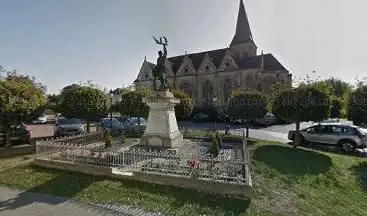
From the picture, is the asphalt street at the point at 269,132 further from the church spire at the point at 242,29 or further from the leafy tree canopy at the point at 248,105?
the church spire at the point at 242,29

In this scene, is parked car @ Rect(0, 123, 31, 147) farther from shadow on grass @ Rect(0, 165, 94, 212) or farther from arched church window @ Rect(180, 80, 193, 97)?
arched church window @ Rect(180, 80, 193, 97)

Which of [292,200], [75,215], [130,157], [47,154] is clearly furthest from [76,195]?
[292,200]

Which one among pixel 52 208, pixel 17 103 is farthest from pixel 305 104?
pixel 17 103

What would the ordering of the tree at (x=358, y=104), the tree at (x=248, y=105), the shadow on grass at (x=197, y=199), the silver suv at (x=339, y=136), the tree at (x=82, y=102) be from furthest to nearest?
the tree at (x=248, y=105) < the tree at (x=358, y=104) < the tree at (x=82, y=102) < the silver suv at (x=339, y=136) < the shadow on grass at (x=197, y=199)

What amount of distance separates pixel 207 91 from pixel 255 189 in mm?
44472

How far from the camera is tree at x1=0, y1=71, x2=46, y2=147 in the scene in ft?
35.0

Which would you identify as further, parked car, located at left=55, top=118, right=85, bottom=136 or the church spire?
the church spire

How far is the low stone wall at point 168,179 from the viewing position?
639 cm

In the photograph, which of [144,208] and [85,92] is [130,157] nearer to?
[144,208]

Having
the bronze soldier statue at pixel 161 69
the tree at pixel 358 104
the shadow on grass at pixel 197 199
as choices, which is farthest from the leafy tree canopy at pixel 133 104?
the tree at pixel 358 104

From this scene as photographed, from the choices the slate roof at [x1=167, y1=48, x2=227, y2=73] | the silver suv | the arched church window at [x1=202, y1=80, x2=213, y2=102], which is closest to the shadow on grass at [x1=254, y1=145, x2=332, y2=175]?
the silver suv

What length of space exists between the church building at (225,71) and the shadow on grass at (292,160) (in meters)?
32.6

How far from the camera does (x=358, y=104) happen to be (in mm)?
15945

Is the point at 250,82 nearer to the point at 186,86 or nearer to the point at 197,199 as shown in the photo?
the point at 186,86
